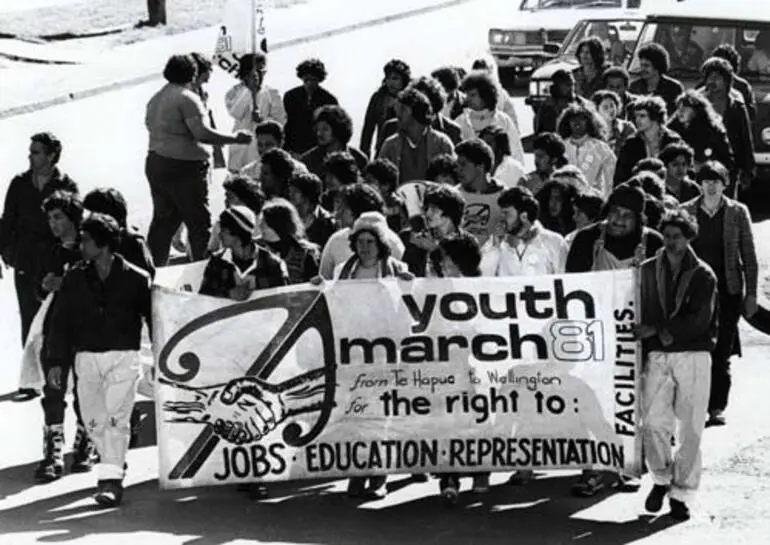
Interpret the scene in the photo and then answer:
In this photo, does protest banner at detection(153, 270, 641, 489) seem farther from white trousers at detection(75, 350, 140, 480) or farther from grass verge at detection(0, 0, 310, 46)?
grass verge at detection(0, 0, 310, 46)

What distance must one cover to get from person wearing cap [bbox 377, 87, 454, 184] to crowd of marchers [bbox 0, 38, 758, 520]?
0.05 feet

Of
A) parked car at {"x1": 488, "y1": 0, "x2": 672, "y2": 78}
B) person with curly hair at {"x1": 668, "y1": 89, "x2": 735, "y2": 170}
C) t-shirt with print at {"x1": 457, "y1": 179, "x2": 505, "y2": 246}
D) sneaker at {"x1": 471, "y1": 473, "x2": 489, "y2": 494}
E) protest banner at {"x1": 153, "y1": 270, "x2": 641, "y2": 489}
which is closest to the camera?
protest banner at {"x1": 153, "y1": 270, "x2": 641, "y2": 489}

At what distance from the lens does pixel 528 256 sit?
12961 millimetres

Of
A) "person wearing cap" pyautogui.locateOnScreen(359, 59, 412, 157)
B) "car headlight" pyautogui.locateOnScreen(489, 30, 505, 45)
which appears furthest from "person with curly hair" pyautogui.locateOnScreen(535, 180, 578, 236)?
"car headlight" pyautogui.locateOnScreen(489, 30, 505, 45)

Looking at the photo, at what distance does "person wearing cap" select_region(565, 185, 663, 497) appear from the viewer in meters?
12.6

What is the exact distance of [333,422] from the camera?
1220 cm

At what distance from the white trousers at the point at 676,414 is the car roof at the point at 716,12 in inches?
421

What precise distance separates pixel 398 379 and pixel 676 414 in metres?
1.53

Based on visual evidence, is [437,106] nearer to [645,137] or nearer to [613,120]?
[645,137]

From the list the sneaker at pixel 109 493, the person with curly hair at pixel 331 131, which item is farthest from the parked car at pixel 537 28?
the sneaker at pixel 109 493

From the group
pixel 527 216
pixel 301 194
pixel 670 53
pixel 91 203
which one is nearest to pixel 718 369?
pixel 527 216

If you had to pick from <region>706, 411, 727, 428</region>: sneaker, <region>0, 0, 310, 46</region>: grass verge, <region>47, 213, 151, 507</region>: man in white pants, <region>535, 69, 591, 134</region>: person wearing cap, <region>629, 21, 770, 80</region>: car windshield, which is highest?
<region>0, 0, 310, 46</region>: grass verge

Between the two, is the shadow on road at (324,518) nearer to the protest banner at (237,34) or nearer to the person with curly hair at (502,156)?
the person with curly hair at (502,156)

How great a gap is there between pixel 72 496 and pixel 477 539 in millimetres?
2381
